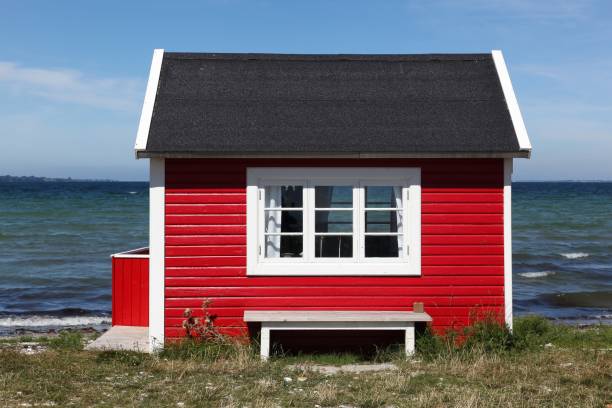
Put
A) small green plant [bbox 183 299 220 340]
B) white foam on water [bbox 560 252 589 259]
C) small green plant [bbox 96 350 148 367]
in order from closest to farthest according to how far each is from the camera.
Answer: small green plant [bbox 96 350 148 367] → small green plant [bbox 183 299 220 340] → white foam on water [bbox 560 252 589 259]

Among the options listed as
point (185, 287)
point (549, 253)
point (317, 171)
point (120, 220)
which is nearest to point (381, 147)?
point (317, 171)

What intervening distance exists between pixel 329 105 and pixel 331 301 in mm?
2758

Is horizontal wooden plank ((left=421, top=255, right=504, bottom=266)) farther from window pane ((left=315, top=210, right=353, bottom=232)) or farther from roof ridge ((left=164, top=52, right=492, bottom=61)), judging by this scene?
roof ridge ((left=164, top=52, right=492, bottom=61))

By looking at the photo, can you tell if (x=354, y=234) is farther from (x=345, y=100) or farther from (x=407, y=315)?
(x=345, y=100)

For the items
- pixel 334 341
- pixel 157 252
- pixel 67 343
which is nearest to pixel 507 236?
pixel 334 341

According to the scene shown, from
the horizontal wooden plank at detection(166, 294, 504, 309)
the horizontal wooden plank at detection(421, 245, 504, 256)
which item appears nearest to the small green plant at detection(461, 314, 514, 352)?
the horizontal wooden plank at detection(166, 294, 504, 309)

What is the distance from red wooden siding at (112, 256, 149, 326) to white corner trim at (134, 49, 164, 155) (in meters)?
2.62

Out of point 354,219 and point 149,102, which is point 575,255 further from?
point 149,102

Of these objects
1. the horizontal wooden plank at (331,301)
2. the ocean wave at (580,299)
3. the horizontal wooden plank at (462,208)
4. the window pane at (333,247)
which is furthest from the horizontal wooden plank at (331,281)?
the ocean wave at (580,299)

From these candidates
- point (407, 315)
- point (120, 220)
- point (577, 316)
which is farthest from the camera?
point (120, 220)

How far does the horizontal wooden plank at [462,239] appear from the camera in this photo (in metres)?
10.6

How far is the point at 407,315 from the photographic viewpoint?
10.3m

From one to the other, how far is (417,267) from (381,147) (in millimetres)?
1643

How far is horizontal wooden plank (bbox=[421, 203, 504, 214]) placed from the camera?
34.8 ft
